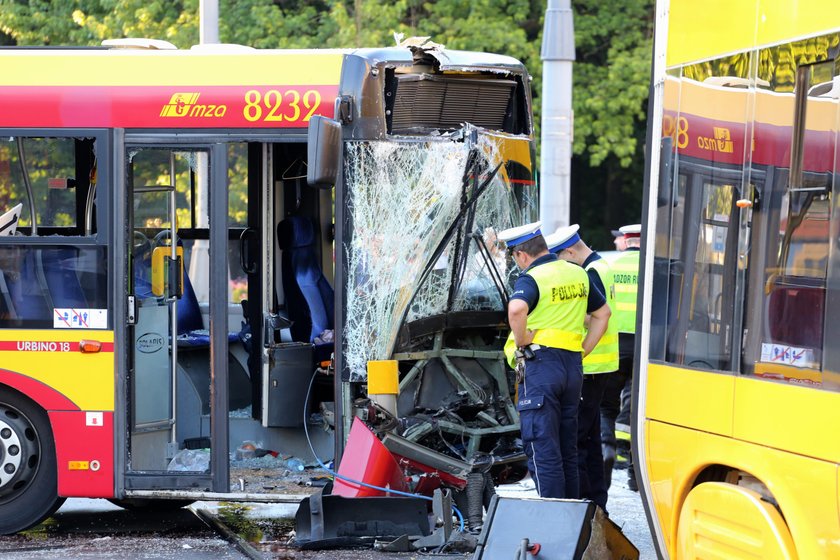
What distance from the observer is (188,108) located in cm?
775

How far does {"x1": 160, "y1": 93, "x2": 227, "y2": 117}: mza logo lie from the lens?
7.74m

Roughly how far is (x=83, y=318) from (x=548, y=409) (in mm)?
2701

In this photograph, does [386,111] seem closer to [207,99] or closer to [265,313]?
[207,99]

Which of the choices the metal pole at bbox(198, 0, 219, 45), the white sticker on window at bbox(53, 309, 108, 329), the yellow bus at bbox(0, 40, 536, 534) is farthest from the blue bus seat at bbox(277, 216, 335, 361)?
the metal pole at bbox(198, 0, 219, 45)

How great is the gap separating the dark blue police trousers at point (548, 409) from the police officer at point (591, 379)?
2.31 ft

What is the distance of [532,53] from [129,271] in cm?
1191

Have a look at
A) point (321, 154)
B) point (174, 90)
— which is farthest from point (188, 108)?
point (321, 154)

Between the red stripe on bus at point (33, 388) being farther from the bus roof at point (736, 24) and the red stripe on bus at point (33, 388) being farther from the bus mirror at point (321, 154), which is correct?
the bus roof at point (736, 24)

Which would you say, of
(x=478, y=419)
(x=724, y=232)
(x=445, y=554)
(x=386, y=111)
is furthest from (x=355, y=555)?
(x=724, y=232)

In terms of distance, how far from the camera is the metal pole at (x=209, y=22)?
13875 mm

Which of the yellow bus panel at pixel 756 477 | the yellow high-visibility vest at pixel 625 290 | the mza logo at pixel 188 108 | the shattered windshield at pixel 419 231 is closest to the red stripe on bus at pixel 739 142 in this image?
the yellow bus panel at pixel 756 477

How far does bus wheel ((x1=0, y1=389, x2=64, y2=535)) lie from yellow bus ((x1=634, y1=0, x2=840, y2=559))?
3865 millimetres

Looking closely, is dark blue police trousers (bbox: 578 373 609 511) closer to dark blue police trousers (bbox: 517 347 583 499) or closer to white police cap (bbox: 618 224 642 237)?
dark blue police trousers (bbox: 517 347 583 499)

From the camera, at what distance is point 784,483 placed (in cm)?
451
